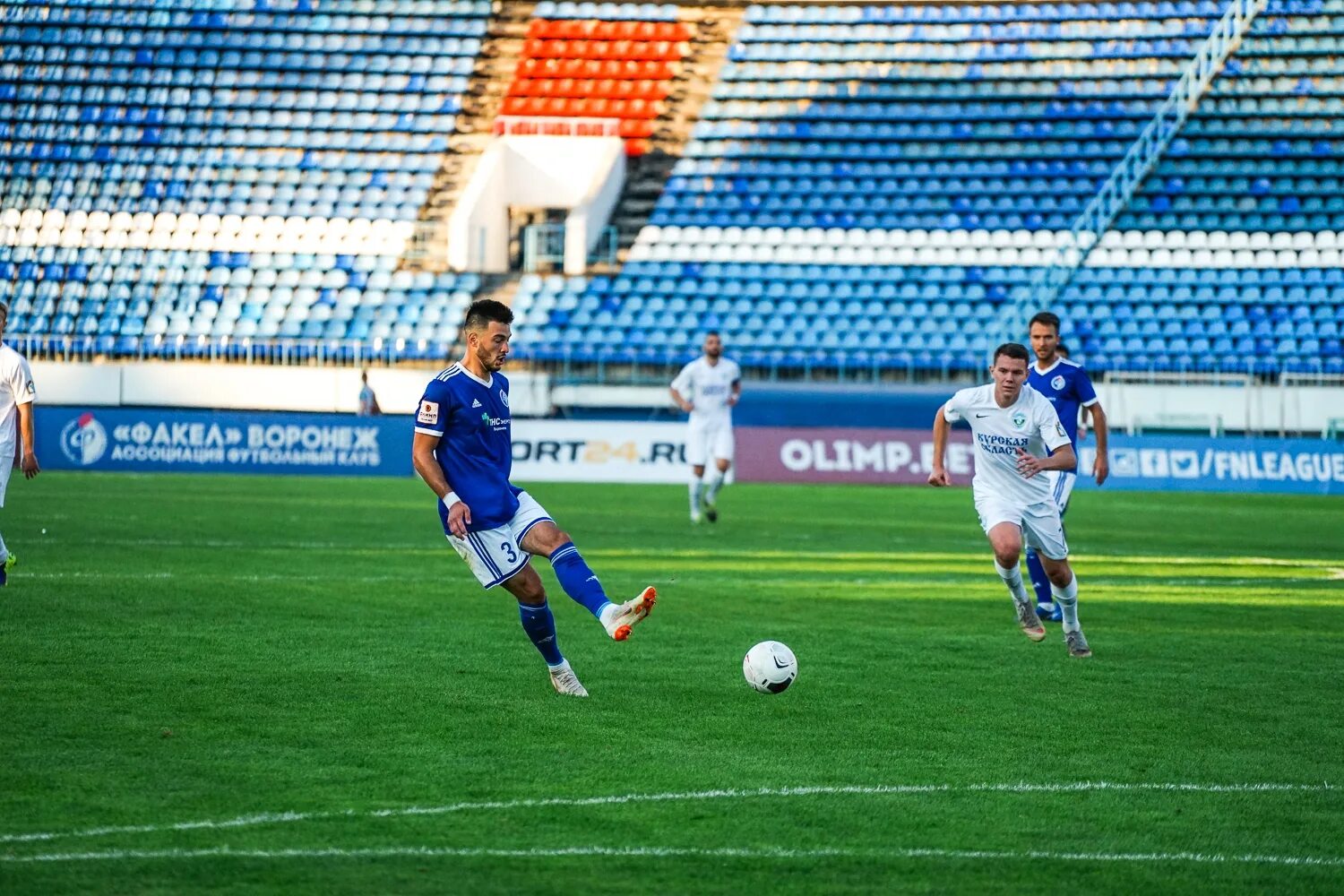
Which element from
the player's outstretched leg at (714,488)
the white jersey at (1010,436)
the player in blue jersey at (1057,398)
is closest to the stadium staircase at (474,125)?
the player's outstretched leg at (714,488)

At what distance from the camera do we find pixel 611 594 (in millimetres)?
12383

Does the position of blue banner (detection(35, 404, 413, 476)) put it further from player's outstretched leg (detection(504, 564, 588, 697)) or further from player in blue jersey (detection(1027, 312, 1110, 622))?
player's outstretched leg (detection(504, 564, 588, 697))

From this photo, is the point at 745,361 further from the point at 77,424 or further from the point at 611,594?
the point at 611,594

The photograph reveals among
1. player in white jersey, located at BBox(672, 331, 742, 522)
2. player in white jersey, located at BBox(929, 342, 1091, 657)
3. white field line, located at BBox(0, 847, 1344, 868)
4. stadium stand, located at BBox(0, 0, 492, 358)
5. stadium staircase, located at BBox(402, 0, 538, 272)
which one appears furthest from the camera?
stadium staircase, located at BBox(402, 0, 538, 272)

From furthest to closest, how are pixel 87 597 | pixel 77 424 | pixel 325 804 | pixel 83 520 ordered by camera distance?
1. pixel 77 424
2. pixel 83 520
3. pixel 87 597
4. pixel 325 804

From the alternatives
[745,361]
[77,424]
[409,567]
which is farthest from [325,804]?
[745,361]

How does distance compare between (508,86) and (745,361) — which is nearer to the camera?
(745,361)

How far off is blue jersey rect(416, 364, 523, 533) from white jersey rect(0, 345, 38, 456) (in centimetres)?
484

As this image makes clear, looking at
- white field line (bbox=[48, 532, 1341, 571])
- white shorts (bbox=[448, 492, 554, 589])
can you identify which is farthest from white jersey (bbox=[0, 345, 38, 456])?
white shorts (bbox=[448, 492, 554, 589])

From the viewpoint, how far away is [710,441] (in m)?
21.1

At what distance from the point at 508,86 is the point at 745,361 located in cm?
1101

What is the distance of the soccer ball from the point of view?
8.18 metres

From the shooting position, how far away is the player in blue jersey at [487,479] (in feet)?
26.3

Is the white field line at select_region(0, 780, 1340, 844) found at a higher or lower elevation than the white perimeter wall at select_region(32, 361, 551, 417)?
lower
